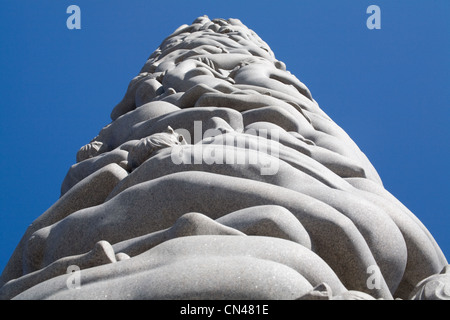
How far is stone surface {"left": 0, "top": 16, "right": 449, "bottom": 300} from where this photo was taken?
333 centimetres

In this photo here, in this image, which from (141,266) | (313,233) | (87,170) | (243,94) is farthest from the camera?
(243,94)

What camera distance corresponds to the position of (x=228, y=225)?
4.19 meters

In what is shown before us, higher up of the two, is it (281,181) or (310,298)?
(281,181)

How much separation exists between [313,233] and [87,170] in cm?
364

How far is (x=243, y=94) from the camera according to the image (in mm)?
7836

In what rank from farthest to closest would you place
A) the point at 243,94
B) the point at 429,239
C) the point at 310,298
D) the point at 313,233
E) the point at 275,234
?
the point at 243,94 → the point at 429,239 → the point at 313,233 → the point at 275,234 → the point at 310,298

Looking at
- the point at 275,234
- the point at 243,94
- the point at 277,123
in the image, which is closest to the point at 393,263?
the point at 275,234

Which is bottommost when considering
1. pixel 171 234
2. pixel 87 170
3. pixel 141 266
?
pixel 141 266

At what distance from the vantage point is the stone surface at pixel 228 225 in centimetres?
333

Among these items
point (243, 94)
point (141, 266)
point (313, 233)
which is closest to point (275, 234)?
point (313, 233)
